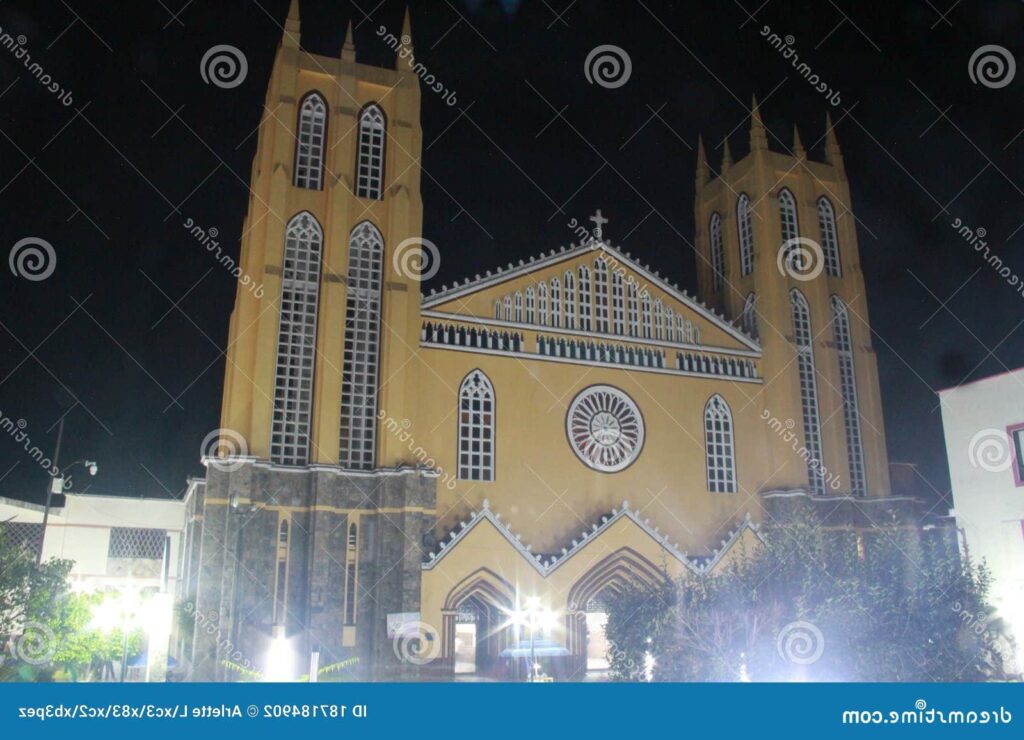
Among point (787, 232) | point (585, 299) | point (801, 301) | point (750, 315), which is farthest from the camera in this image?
point (787, 232)

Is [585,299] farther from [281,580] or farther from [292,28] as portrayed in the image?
[281,580]

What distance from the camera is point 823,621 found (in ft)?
68.2

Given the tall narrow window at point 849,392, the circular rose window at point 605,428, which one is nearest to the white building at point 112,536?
the circular rose window at point 605,428

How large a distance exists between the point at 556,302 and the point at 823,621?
17.3 metres

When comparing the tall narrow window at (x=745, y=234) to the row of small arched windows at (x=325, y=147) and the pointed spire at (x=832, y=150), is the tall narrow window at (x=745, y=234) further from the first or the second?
the row of small arched windows at (x=325, y=147)

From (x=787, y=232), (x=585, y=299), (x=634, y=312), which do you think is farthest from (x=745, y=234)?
(x=585, y=299)

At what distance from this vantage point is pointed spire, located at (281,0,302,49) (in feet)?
111

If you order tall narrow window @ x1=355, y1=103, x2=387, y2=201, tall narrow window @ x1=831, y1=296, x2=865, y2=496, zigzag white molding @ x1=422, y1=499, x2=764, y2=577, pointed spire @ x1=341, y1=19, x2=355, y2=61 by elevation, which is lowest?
zigzag white molding @ x1=422, y1=499, x2=764, y2=577

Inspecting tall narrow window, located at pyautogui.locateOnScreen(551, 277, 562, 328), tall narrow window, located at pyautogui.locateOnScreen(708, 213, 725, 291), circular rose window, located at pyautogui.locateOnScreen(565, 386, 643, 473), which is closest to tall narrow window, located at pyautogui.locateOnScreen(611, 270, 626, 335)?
tall narrow window, located at pyautogui.locateOnScreen(551, 277, 562, 328)

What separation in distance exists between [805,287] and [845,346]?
10.1 feet

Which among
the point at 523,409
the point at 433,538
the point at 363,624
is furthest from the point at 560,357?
the point at 363,624

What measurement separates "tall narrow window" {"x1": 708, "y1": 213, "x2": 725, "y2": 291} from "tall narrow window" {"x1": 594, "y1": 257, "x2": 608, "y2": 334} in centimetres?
841

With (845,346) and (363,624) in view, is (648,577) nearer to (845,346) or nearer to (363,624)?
(363,624)

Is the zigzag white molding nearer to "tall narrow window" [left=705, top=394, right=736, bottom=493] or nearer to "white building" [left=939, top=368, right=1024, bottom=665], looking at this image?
"tall narrow window" [left=705, top=394, right=736, bottom=493]
